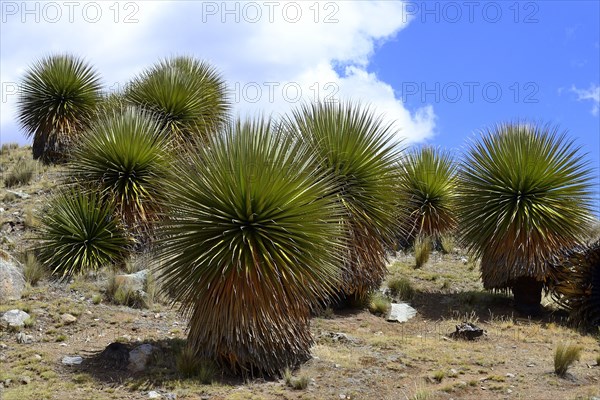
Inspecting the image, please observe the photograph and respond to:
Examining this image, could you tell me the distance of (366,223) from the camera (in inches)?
540


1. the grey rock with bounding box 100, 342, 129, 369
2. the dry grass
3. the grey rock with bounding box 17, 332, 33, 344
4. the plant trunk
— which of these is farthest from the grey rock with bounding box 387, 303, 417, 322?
the dry grass

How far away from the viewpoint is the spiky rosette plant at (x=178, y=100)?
19172 millimetres

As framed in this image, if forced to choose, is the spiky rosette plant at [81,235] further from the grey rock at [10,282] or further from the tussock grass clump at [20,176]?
the tussock grass clump at [20,176]

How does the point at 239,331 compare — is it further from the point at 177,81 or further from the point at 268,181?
the point at 177,81

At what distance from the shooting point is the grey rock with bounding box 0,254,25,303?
13.4 meters

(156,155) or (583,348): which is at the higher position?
(156,155)

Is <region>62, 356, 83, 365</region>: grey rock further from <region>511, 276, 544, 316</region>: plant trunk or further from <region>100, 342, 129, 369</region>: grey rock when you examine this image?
<region>511, 276, 544, 316</region>: plant trunk

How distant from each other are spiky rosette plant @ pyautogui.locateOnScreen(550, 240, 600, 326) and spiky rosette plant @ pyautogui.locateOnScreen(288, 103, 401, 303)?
4078 millimetres

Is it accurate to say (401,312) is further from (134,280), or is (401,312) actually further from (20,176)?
(20,176)

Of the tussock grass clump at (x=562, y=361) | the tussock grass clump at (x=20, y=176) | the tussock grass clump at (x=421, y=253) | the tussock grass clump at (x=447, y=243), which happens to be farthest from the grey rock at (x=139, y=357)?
the tussock grass clump at (x=20, y=176)

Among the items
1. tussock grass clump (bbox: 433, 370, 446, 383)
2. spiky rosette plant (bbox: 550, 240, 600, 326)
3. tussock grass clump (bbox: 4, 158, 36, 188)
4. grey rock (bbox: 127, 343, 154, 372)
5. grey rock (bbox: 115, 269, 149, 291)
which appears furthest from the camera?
tussock grass clump (bbox: 4, 158, 36, 188)

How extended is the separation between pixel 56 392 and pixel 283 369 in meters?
3.15

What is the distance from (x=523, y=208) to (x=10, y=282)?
10393mm

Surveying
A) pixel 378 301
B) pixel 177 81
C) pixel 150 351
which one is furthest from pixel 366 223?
pixel 177 81
